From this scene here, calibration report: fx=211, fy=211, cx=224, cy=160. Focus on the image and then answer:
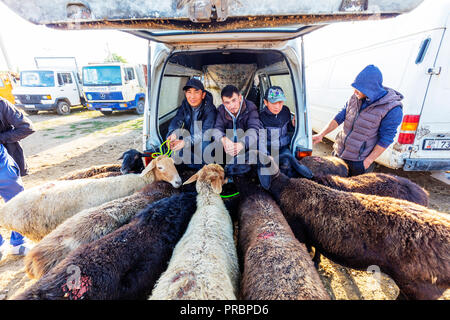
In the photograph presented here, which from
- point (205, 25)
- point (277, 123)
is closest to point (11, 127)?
point (205, 25)

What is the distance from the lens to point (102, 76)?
48.8 ft

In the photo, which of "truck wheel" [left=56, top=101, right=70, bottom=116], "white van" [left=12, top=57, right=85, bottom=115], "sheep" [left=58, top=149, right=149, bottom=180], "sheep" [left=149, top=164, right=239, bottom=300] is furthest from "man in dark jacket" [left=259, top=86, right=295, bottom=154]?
"truck wheel" [left=56, top=101, right=70, bottom=116]

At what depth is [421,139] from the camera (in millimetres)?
4262

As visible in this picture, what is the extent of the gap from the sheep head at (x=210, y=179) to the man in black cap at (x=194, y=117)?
654mm

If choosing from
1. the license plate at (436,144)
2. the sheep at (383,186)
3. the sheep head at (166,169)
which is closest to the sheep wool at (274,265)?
the sheep at (383,186)

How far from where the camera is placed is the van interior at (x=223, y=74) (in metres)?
4.61

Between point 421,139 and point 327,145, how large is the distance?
14.5 ft

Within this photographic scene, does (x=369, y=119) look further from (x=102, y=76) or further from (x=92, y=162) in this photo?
(x=102, y=76)

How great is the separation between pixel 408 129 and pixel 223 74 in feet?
18.1

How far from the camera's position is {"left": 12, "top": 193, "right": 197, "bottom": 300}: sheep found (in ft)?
5.65

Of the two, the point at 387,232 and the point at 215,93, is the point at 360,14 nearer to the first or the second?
the point at 387,232

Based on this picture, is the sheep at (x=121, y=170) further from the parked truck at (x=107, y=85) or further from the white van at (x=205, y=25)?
the parked truck at (x=107, y=85)

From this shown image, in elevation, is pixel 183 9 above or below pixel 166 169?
above
